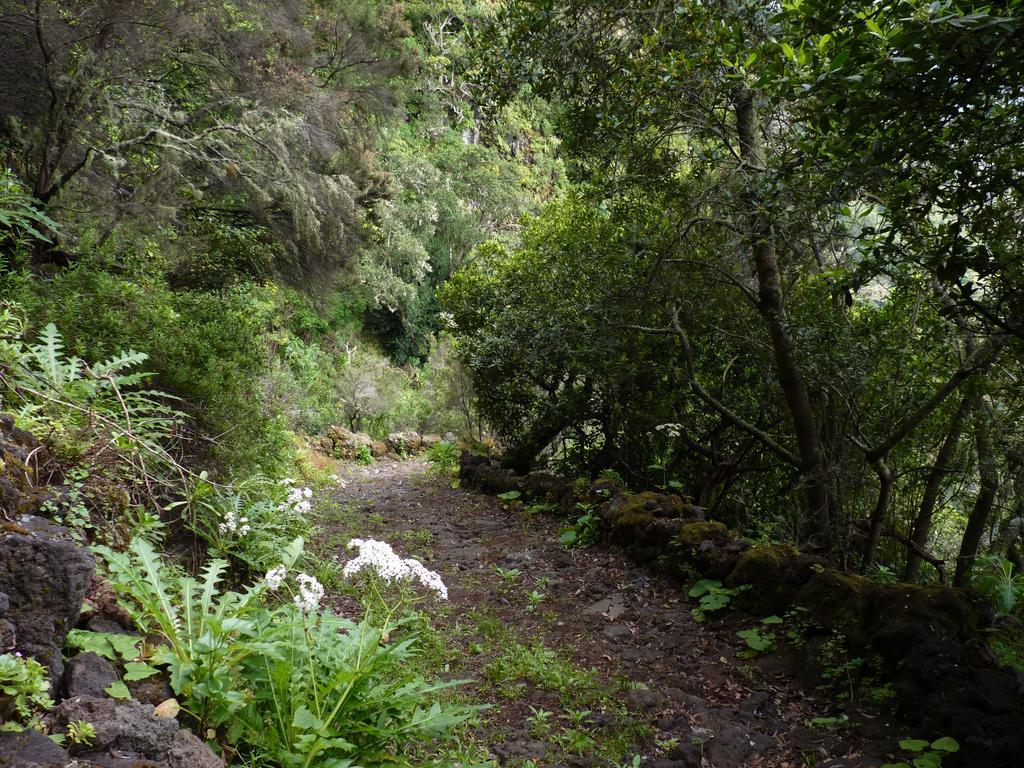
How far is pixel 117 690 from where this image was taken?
213 cm

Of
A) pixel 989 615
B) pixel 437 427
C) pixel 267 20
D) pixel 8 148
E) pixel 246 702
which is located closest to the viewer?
pixel 246 702

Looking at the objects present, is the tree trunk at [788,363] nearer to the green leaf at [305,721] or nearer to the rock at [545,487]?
the rock at [545,487]

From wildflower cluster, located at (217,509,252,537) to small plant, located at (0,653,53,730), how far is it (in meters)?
2.28

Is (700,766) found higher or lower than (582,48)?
lower

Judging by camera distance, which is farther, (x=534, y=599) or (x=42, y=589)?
(x=534, y=599)

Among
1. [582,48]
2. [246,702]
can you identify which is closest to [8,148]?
[582,48]

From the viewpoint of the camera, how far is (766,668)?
4316mm

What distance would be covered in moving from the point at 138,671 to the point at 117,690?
116 millimetres

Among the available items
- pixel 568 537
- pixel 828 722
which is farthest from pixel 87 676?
pixel 568 537

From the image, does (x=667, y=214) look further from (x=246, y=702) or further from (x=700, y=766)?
(x=246, y=702)

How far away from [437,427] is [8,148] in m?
13.3

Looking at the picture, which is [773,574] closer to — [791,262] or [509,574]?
[509,574]

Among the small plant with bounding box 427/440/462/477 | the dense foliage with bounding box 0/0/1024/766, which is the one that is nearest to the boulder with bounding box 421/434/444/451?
the small plant with bounding box 427/440/462/477

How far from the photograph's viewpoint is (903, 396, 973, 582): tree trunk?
17.8 feet
